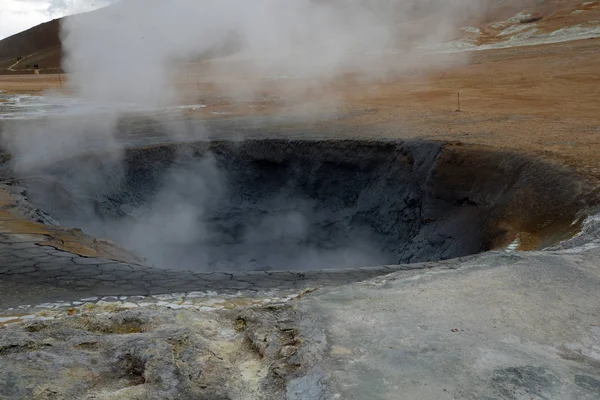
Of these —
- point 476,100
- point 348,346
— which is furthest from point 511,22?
point 348,346

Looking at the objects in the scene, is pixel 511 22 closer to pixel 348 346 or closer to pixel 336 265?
pixel 336 265

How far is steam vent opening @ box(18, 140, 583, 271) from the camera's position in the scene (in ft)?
23.7

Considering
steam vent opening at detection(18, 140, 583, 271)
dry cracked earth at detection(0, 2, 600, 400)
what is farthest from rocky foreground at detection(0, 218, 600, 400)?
steam vent opening at detection(18, 140, 583, 271)

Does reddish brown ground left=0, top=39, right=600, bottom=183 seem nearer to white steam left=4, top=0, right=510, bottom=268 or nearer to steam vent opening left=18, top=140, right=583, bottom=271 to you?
steam vent opening left=18, top=140, right=583, bottom=271

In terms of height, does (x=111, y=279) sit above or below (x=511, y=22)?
below

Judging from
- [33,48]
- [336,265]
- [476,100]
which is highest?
[33,48]

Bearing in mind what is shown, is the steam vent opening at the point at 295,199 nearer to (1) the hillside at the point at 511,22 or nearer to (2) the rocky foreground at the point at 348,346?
(2) the rocky foreground at the point at 348,346

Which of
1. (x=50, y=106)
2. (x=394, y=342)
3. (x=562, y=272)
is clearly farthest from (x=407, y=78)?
(x=394, y=342)

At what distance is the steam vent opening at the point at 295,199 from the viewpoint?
7.21 m

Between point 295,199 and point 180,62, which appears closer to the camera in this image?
point 295,199

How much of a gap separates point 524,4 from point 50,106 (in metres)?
24.0

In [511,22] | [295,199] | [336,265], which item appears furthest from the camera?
[511,22]

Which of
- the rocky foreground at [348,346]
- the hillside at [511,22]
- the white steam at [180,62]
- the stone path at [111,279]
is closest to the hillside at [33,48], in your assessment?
the hillside at [511,22]

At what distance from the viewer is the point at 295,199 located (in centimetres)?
962
